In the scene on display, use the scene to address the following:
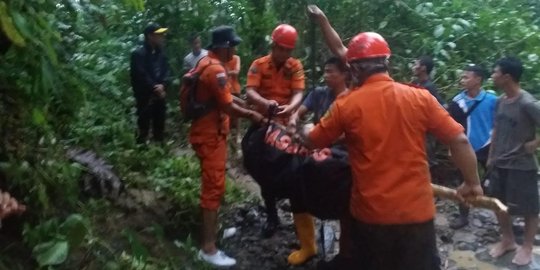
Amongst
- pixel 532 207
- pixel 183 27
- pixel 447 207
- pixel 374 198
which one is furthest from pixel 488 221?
pixel 183 27

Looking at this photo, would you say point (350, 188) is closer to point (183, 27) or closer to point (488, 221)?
point (488, 221)

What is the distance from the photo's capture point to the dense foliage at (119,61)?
175 inches

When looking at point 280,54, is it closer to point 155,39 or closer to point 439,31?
point 155,39

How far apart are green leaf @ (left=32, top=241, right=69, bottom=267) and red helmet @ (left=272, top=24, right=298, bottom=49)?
2678 mm

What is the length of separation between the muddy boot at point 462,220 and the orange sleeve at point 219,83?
3.05m

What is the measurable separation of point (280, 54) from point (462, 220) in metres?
2.69

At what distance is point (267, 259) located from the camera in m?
6.21

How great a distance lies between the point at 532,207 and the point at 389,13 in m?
5.18

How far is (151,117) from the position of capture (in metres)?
9.29

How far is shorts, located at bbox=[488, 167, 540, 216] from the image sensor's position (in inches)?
240

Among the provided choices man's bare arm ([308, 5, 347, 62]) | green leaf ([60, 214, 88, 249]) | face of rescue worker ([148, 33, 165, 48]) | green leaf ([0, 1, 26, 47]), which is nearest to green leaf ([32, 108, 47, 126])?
green leaf ([60, 214, 88, 249])

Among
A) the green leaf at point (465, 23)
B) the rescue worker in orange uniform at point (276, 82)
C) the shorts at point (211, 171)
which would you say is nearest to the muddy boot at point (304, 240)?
the rescue worker in orange uniform at point (276, 82)

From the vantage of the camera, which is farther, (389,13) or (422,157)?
(389,13)

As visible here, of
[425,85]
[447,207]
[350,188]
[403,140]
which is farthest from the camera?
[447,207]
